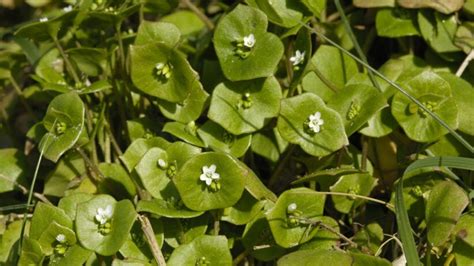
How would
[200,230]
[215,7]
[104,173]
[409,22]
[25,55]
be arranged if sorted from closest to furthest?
[200,230], [104,173], [409,22], [25,55], [215,7]

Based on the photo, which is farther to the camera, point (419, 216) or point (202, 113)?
point (202, 113)

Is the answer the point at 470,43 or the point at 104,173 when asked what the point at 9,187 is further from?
the point at 470,43

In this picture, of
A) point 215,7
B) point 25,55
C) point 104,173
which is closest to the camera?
point 104,173

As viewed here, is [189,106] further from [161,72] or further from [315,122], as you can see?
[315,122]

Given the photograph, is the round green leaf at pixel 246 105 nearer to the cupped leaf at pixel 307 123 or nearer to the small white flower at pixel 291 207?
the cupped leaf at pixel 307 123

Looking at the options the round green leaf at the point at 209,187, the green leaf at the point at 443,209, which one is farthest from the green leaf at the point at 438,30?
the round green leaf at the point at 209,187

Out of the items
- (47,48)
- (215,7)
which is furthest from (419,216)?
(47,48)
